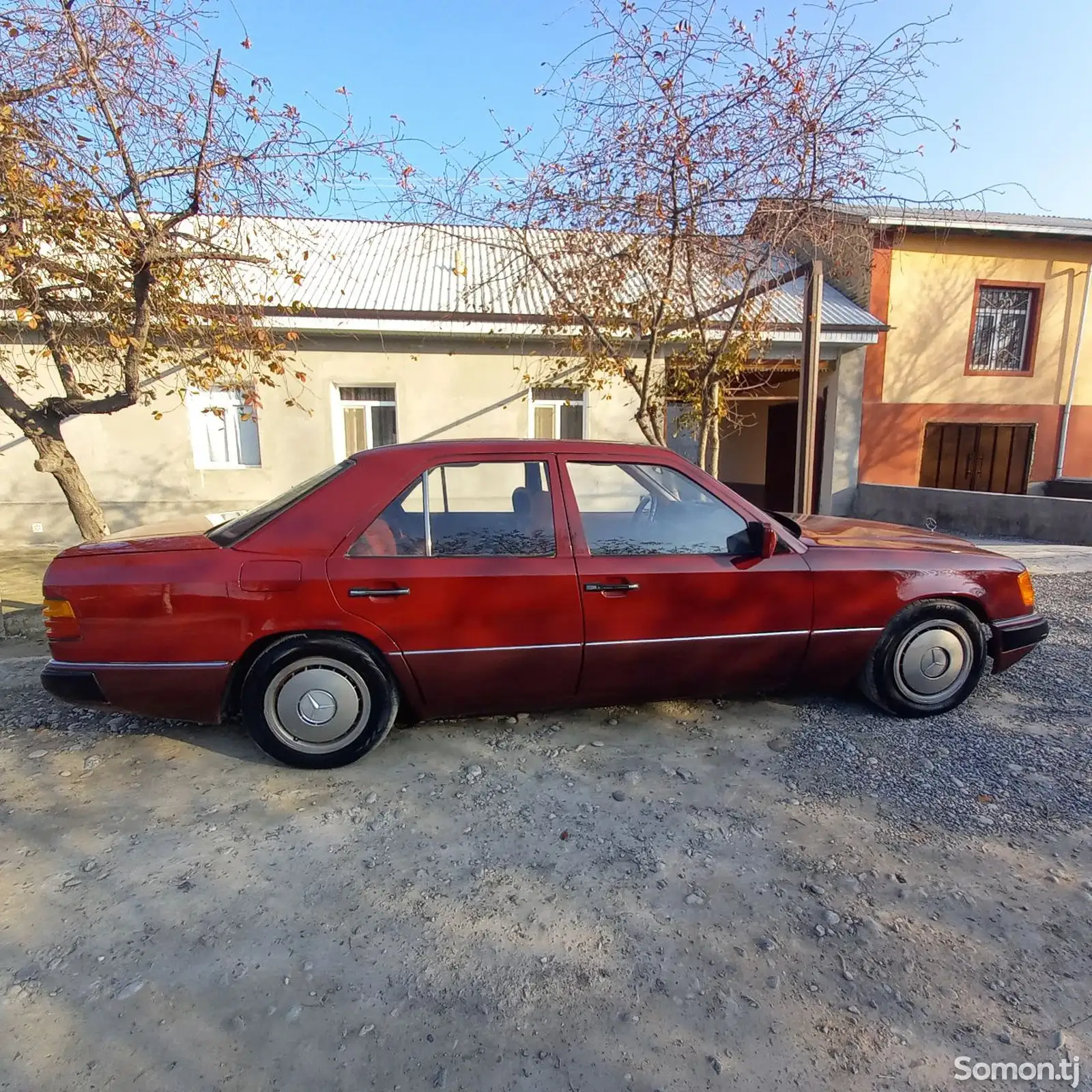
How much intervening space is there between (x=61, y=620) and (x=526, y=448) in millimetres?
2325

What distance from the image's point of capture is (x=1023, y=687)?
3861 millimetres

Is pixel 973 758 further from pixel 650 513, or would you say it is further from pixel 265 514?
pixel 265 514

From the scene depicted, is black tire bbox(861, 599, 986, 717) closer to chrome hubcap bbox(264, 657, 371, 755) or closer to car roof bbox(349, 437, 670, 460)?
car roof bbox(349, 437, 670, 460)

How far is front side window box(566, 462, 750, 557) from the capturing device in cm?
316

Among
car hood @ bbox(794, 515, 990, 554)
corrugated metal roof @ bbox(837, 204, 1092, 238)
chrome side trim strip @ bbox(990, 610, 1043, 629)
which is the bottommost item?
chrome side trim strip @ bbox(990, 610, 1043, 629)

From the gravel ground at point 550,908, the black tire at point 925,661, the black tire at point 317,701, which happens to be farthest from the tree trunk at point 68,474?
the black tire at point 925,661

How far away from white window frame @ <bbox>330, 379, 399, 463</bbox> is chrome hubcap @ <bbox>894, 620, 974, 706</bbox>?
27.0ft

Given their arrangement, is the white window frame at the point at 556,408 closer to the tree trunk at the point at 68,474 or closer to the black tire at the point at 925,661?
the tree trunk at the point at 68,474

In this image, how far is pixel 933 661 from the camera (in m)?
3.39

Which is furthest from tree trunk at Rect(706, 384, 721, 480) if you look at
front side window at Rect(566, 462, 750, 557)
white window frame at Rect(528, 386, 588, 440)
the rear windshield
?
the rear windshield

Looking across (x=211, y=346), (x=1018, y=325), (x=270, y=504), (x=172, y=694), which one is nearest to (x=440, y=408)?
(x=211, y=346)

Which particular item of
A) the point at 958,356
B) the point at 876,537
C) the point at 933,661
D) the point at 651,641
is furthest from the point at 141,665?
the point at 958,356

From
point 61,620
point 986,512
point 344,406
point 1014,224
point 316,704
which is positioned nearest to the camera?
point 61,620

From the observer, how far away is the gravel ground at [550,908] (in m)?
1.60
